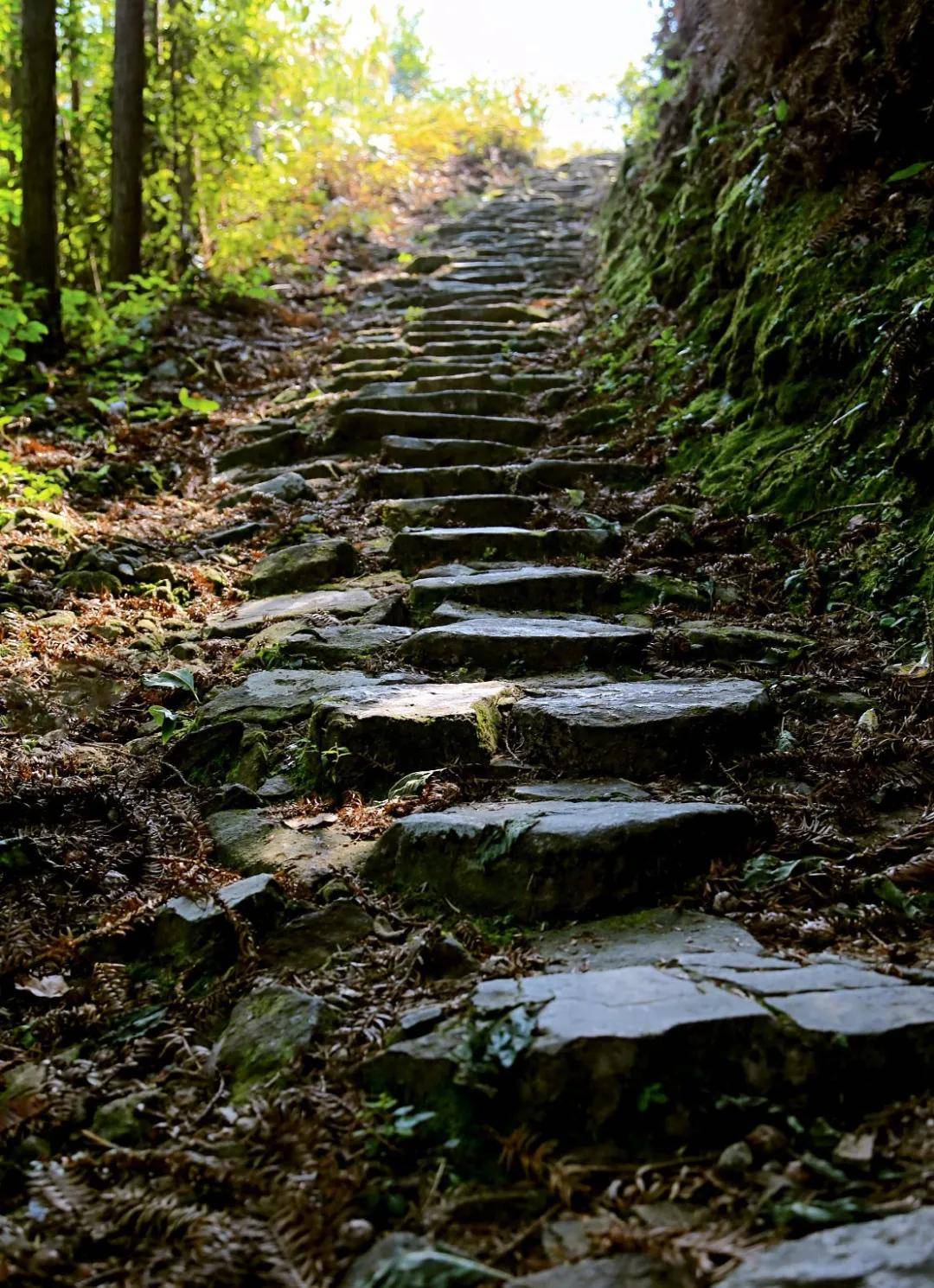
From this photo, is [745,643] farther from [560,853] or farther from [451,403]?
[451,403]

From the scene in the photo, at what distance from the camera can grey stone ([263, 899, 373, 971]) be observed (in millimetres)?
2127

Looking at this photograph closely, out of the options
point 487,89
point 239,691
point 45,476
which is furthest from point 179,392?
point 487,89

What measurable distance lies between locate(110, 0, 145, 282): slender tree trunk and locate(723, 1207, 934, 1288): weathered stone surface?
949cm

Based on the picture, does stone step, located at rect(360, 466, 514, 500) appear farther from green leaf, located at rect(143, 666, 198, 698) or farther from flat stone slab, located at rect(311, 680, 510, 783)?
flat stone slab, located at rect(311, 680, 510, 783)

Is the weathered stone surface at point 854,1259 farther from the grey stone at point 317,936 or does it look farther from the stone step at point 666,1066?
the grey stone at point 317,936

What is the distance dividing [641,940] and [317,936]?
749 mm

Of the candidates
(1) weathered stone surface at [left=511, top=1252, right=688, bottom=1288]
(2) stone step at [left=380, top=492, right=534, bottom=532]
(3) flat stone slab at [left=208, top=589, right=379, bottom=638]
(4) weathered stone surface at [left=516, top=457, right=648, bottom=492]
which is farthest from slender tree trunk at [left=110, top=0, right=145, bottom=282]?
(1) weathered stone surface at [left=511, top=1252, right=688, bottom=1288]

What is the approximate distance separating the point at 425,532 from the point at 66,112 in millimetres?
7153

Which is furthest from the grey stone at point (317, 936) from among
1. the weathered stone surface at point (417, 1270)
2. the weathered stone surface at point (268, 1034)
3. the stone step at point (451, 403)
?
the stone step at point (451, 403)

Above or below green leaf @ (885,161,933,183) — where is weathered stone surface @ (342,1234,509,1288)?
below

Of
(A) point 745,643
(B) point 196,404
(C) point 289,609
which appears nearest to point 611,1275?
(A) point 745,643

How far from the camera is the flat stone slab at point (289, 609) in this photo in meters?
4.26

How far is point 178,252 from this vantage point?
972 centimetres

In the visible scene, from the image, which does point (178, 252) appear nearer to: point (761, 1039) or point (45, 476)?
point (45, 476)
